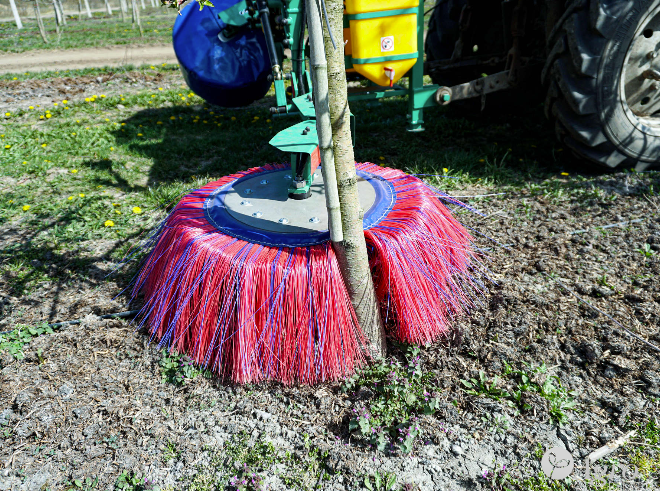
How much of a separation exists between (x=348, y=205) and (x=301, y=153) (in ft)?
1.69

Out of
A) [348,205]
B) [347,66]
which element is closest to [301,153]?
[348,205]

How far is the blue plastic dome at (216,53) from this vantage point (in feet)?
11.8

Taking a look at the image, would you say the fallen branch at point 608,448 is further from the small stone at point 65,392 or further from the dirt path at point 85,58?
the dirt path at point 85,58

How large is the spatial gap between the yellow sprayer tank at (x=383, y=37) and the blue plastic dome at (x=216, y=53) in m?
1.22

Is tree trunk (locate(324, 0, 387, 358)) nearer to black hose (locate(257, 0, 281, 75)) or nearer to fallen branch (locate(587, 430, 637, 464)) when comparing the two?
fallen branch (locate(587, 430, 637, 464))

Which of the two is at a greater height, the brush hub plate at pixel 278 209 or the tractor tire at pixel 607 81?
the tractor tire at pixel 607 81

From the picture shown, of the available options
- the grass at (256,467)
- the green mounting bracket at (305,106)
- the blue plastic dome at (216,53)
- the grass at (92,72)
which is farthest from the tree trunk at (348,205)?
the grass at (92,72)

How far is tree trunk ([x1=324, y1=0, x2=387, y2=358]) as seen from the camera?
54.2 inches

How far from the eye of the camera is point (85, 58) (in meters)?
9.57

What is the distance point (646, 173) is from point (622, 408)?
203cm

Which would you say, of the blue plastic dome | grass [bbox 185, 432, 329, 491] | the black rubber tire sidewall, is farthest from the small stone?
the black rubber tire sidewall

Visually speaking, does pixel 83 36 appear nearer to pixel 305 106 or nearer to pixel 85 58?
pixel 85 58

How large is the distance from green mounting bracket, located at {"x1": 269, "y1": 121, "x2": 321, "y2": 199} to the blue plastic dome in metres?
1.92

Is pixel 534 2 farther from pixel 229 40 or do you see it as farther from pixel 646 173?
pixel 229 40
